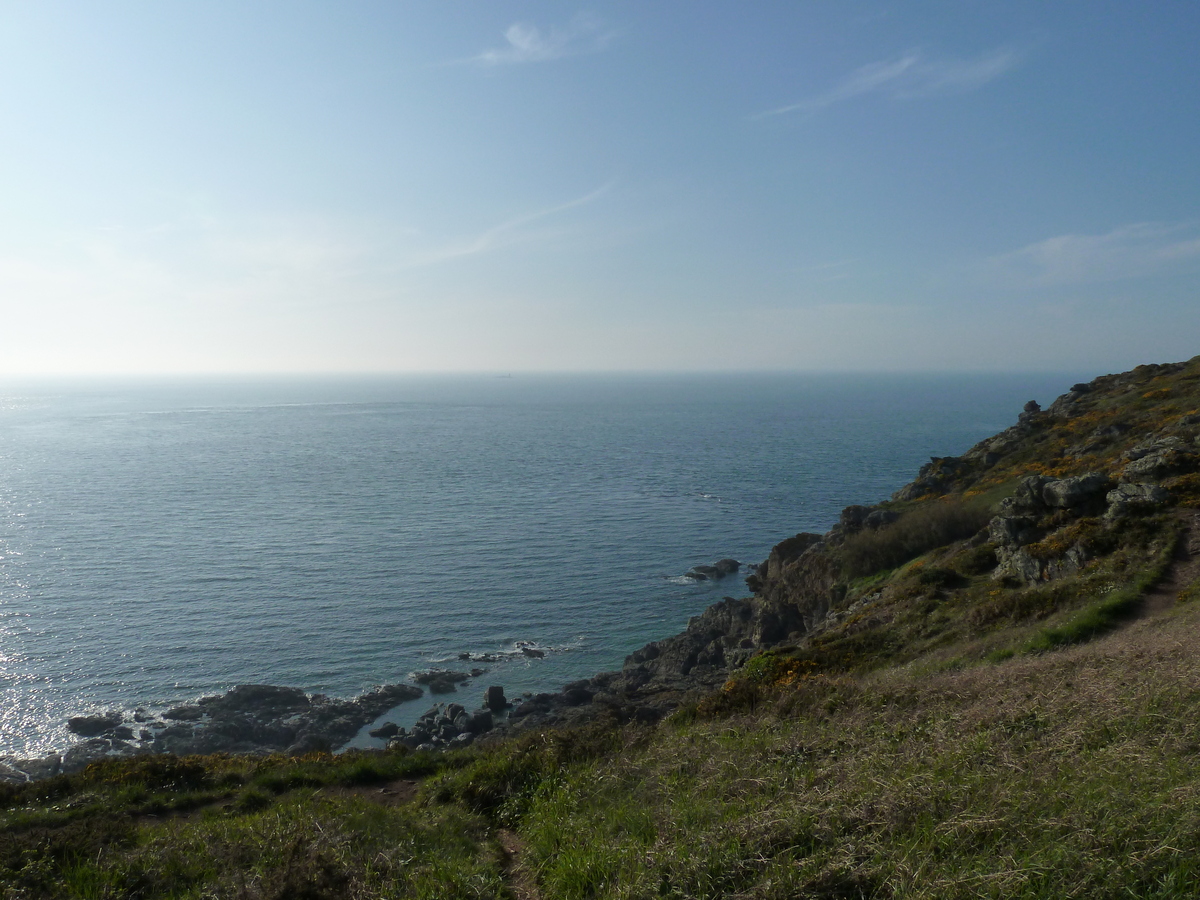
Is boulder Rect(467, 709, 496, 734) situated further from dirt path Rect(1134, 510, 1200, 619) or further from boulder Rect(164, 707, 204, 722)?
dirt path Rect(1134, 510, 1200, 619)

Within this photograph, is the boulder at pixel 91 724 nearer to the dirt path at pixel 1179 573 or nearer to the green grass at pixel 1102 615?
the green grass at pixel 1102 615

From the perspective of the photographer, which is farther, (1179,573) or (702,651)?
(702,651)

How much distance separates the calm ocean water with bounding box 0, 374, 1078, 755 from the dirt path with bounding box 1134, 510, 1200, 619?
28.4 m

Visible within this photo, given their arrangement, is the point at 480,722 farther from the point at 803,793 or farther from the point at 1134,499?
the point at 1134,499

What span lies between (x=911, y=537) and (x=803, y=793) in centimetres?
3356

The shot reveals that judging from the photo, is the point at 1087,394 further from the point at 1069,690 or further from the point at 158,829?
the point at 158,829

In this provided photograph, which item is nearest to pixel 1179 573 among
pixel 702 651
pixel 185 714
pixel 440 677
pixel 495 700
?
pixel 702 651

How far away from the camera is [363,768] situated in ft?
59.4

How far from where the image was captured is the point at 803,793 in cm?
920

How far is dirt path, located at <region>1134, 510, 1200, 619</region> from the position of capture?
20.3 meters

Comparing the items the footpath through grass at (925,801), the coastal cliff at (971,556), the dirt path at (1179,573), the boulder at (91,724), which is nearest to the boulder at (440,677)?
the coastal cliff at (971,556)

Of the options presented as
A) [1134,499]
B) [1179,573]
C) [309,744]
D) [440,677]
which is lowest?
[309,744]

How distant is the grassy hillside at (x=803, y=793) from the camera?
23.6 ft

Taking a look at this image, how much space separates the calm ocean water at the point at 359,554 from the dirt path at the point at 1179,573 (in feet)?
93.2
